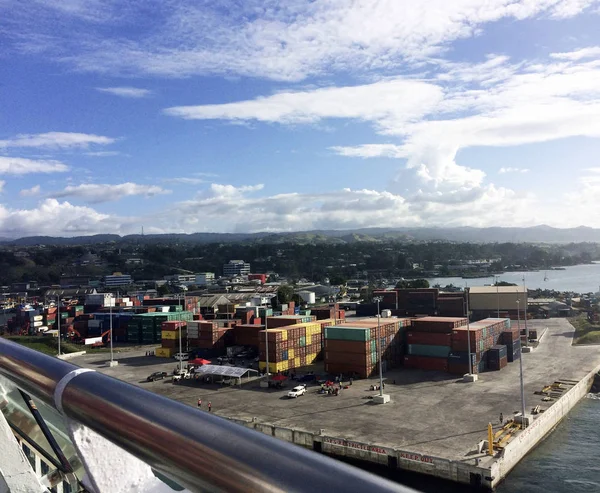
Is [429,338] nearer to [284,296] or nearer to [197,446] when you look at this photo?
[197,446]

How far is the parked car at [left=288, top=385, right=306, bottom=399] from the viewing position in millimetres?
16436

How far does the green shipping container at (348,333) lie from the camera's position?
1897 cm

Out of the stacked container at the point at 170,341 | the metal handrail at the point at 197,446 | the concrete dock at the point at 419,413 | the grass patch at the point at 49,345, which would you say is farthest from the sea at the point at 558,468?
the grass patch at the point at 49,345

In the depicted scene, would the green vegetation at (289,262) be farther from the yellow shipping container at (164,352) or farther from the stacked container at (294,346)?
the stacked container at (294,346)

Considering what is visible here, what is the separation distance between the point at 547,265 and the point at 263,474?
144m

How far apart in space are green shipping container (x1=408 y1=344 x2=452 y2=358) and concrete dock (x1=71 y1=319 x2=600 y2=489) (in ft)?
2.65

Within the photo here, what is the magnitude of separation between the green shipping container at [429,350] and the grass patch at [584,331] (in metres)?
10.5

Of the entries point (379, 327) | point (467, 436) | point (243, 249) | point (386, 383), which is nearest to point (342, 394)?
point (386, 383)

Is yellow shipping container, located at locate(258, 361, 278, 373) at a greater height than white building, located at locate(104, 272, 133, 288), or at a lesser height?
lesser

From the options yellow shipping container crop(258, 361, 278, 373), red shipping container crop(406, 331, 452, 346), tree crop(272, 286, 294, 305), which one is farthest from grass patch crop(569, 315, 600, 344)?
tree crop(272, 286, 294, 305)

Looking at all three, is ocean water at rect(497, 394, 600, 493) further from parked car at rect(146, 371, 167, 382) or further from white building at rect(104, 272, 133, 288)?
white building at rect(104, 272, 133, 288)

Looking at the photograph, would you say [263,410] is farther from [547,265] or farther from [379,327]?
[547,265]

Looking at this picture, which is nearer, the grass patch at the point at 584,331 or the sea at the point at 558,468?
the sea at the point at 558,468

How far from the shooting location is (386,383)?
1794 cm
